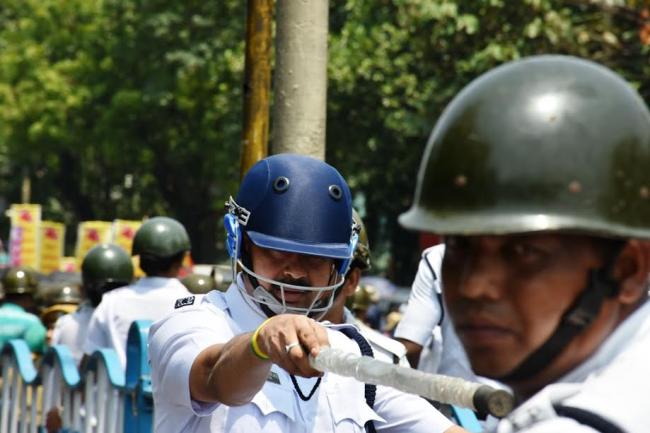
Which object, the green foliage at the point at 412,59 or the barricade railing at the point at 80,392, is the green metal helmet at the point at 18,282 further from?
the green foliage at the point at 412,59

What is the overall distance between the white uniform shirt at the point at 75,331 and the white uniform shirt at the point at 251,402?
5.60 m

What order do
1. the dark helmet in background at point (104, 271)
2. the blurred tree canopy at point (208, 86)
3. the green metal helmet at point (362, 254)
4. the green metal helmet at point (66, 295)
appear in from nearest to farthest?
the green metal helmet at point (362, 254)
the dark helmet in background at point (104, 271)
the green metal helmet at point (66, 295)
the blurred tree canopy at point (208, 86)

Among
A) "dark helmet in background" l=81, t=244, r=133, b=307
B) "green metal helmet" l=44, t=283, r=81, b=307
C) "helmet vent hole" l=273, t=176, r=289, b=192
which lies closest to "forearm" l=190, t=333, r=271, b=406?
"helmet vent hole" l=273, t=176, r=289, b=192

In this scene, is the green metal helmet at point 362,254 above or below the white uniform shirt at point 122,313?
above

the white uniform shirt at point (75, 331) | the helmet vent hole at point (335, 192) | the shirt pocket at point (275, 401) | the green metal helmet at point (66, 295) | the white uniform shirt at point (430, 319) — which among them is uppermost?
the helmet vent hole at point (335, 192)

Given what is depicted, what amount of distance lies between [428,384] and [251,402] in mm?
1403

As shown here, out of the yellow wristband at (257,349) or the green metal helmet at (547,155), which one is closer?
the green metal helmet at (547,155)

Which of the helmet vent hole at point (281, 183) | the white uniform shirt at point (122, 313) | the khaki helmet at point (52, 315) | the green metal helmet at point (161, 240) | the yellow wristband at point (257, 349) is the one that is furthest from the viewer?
the khaki helmet at point (52, 315)

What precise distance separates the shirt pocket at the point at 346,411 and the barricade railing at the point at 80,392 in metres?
1.47

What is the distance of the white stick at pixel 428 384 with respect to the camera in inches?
73.9

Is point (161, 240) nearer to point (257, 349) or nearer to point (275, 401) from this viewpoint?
point (275, 401)

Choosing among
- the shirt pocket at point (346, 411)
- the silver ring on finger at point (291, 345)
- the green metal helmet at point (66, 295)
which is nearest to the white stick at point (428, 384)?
the silver ring on finger at point (291, 345)

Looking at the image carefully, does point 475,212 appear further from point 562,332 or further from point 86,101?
point 86,101

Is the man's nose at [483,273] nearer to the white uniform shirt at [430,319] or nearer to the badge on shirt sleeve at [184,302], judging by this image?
the badge on shirt sleeve at [184,302]
